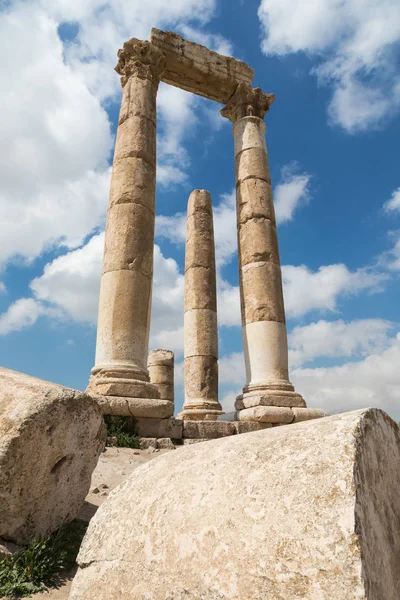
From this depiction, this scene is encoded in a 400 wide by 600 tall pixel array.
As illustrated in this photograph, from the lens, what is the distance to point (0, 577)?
2.92 metres

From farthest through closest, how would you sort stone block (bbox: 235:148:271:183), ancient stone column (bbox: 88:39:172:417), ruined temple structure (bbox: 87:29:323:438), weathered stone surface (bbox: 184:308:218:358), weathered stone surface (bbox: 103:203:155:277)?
weathered stone surface (bbox: 184:308:218:358) → stone block (bbox: 235:148:271:183) → weathered stone surface (bbox: 103:203:155:277) → ruined temple structure (bbox: 87:29:323:438) → ancient stone column (bbox: 88:39:172:417)

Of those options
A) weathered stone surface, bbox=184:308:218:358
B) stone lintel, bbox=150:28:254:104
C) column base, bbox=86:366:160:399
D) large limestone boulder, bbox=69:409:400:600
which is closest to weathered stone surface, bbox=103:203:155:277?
column base, bbox=86:366:160:399

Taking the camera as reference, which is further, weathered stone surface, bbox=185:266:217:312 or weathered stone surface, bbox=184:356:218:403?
weathered stone surface, bbox=185:266:217:312

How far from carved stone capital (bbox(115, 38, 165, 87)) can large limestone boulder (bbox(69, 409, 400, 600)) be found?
11.7 metres

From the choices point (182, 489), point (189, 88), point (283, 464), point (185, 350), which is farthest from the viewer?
point (185, 350)

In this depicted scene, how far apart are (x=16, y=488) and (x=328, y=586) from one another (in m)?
2.37

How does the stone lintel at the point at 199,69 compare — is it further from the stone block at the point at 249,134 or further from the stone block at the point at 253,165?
the stone block at the point at 253,165

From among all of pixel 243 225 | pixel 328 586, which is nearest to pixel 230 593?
pixel 328 586

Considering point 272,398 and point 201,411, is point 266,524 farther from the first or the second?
point 201,411

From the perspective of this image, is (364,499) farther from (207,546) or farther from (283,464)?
(207,546)

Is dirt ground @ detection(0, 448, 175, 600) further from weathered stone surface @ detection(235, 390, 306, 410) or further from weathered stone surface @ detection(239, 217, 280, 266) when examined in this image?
weathered stone surface @ detection(239, 217, 280, 266)

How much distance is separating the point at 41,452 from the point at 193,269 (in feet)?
40.7

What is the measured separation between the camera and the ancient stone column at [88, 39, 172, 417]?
8.94 meters

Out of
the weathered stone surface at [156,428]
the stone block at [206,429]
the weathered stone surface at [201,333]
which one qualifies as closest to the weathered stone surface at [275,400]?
the stone block at [206,429]
